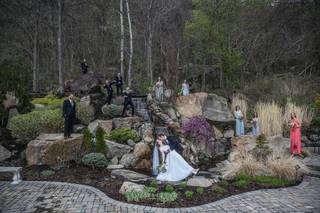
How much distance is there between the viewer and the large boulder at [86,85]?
1884 cm

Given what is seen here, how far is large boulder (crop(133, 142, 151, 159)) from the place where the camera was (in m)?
12.0

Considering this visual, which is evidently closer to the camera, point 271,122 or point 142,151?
point 142,151

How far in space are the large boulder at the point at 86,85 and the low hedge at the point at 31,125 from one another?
515 centimetres

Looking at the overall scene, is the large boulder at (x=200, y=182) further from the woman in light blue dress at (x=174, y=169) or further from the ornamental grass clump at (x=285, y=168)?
the ornamental grass clump at (x=285, y=168)

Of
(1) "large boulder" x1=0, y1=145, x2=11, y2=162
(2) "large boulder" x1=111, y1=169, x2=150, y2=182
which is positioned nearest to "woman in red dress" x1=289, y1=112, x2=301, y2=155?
(2) "large boulder" x1=111, y1=169, x2=150, y2=182

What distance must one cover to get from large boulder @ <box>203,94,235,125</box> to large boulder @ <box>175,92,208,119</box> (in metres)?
0.26

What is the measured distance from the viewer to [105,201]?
827 cm

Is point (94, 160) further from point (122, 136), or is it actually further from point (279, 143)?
point (279, 143)

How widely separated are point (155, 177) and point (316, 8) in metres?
20.3

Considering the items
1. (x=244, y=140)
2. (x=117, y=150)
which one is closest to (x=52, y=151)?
(x=117, y=150)

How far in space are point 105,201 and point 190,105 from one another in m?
8.37

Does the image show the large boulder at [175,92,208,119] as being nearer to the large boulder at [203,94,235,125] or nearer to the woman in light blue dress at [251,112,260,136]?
the large boulder at [203,94,235,125]

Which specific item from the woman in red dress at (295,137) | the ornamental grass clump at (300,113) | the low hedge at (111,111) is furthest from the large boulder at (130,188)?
the ornamental grass clump at (300,113)

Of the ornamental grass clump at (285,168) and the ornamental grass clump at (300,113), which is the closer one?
the ornamental grass clump at (285,168)
